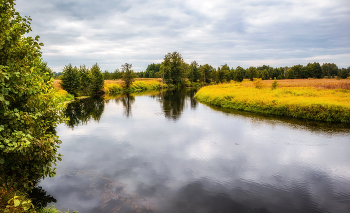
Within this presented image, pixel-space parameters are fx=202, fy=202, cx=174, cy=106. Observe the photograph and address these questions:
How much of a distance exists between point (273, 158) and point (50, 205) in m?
12.8

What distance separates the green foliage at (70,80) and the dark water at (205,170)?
2891 centimetres

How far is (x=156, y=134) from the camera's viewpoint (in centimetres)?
1870

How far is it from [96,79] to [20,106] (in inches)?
2141

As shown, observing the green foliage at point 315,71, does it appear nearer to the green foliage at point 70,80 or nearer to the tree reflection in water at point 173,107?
the tree reflection in water at point 173,107

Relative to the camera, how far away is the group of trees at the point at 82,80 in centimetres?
4519

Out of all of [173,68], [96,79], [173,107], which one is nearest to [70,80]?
[96,79]

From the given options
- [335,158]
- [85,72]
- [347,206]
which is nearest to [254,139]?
[335,158]

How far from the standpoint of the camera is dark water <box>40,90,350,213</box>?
8891 mm

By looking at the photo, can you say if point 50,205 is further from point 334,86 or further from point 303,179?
point 334,86

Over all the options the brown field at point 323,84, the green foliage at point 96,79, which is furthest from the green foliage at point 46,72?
the brown field at point 323,84

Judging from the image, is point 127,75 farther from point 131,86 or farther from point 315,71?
point 315,71

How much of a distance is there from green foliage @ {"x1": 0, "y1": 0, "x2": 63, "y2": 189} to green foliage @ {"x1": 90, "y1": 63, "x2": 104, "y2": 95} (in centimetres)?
5290

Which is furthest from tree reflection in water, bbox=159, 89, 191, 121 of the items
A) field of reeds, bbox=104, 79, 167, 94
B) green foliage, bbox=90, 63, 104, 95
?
field of reeds, bbox=104, 79, 167, 94

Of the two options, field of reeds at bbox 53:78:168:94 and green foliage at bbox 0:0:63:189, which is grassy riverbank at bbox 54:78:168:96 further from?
green foliage at bbox 0:0:63:189
